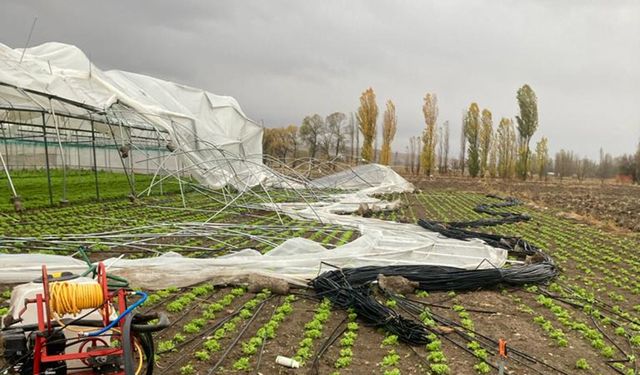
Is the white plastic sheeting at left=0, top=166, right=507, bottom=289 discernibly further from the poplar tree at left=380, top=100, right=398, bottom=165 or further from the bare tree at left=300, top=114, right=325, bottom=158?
the bare tree at left=300, top=114, right=325, bottom=158

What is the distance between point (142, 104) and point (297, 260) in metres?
11.4

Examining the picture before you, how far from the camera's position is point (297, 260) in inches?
258

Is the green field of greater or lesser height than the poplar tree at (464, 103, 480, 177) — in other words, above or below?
below

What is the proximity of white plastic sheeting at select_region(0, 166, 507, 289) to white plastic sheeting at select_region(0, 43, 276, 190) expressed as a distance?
518 cm

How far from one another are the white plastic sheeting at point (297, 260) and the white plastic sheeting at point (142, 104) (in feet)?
17.0

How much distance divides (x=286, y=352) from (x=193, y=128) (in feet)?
51.6

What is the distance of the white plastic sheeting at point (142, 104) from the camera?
12.7 meters

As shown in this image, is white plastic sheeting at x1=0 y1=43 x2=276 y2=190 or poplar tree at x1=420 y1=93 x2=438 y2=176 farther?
poplar tree at x1=420 y1=93 x2=438 y2=176

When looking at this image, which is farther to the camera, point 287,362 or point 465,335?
point 465,335

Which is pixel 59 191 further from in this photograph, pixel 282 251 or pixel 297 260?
pixel 297 260

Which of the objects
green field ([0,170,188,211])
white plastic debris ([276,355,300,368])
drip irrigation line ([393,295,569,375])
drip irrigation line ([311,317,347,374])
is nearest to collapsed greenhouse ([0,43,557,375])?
drip irrigation line ([311,317,347,374])

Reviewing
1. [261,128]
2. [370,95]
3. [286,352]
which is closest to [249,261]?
[286,352]

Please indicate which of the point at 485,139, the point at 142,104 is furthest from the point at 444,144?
the point at 142,104

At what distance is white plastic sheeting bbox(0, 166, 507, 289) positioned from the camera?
19.0ft
